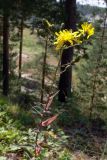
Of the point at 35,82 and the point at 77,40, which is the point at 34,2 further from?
the point at 35,82

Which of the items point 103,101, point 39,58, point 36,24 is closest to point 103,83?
point 103,101

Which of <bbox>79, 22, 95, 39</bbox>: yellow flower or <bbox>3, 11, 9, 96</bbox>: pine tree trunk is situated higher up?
<bbox>79, 22, 95, 39</bbox>: yellow flower

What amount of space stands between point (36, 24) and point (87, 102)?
14.2 ft

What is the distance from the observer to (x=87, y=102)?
1784 cm

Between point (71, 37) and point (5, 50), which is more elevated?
point (71, 37)

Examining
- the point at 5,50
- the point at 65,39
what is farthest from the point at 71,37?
the point at 5,50

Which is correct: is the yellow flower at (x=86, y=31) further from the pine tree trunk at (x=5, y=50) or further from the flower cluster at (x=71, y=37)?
the pine tree trunk at (x=5, y=50)

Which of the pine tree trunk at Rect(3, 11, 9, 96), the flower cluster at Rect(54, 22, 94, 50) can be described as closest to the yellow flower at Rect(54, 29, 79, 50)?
the flower cluster at Rect(54, 22, 94, 50)

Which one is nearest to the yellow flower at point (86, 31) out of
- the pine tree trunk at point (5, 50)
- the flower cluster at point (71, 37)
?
the flower cluster at point (71, 37)

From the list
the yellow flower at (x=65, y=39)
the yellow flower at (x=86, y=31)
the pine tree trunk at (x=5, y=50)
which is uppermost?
the yellow flower at (x=86, y=31)

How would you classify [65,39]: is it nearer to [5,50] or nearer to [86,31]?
[86,31]

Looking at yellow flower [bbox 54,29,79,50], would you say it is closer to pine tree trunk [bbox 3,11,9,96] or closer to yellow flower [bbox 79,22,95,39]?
yellow flower [bbox 79,22,95,39]

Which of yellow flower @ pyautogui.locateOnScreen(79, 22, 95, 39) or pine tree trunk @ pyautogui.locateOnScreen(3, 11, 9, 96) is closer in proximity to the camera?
yellow flower @ pyautogui.locateOnScreen(79, 22, 95, 39)

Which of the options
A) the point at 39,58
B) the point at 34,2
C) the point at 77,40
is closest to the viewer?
the point at 77,40
